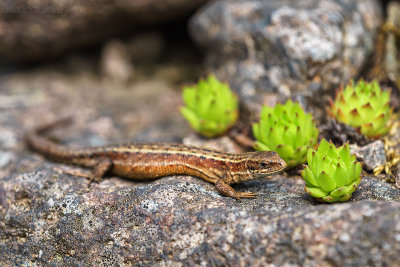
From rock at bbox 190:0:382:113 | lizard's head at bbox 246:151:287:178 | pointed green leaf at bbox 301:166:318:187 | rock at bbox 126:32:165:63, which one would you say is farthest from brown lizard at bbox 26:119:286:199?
rock at bbox 126:32:165:63

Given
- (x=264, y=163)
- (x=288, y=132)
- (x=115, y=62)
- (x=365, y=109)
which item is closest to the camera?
(x=264, y=163)

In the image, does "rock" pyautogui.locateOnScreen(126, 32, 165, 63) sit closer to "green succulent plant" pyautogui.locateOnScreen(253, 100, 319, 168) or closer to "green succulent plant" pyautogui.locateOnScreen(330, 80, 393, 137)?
"green succulent plant" pyautogui.locateOnScreen(253, 100, 319, 168)

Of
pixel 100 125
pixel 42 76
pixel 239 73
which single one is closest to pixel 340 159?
pixel 239 73

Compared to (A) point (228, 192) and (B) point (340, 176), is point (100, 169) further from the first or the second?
(B) point (340, 176)

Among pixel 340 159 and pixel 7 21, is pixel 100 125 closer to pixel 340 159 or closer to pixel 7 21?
pixel 7 21

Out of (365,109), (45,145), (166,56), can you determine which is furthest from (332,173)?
(166,56)

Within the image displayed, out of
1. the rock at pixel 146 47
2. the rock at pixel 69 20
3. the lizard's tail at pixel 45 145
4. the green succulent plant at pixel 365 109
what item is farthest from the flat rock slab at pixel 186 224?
the rock at pixel 146 47
